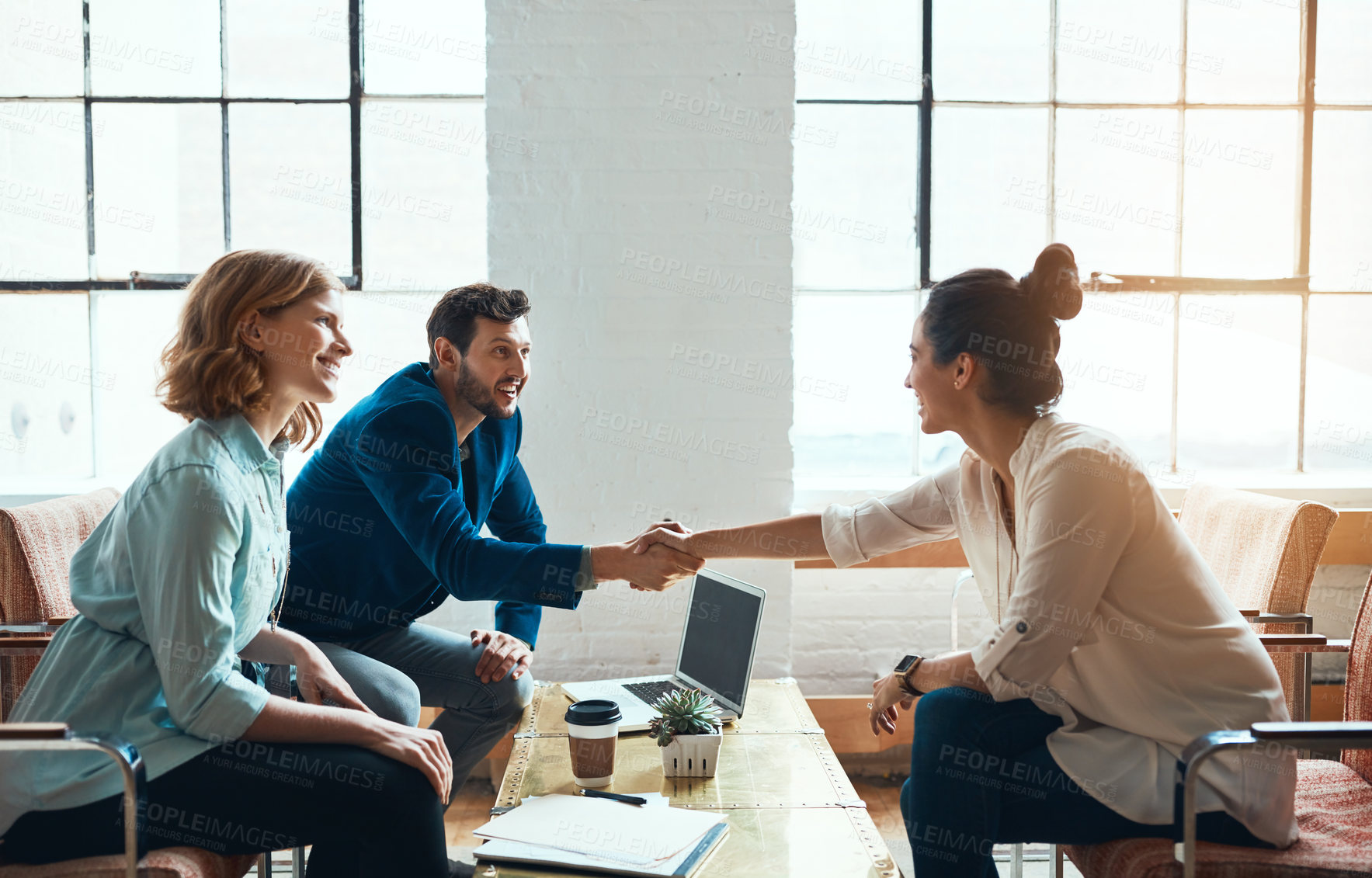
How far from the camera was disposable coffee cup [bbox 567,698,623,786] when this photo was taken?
5.22 feet

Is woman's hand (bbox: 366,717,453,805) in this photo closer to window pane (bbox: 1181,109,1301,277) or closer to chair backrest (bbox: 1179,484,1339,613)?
chair backrest (bbox: 1179,484,1339,613)

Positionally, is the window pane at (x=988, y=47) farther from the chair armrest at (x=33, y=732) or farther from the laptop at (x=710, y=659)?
the chair armrest at (x=33, y=732)

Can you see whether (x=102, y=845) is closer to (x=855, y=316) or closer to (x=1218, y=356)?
(x=855, y=316)

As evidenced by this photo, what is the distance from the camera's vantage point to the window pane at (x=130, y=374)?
10.2 ft

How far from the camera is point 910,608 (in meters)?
3.12

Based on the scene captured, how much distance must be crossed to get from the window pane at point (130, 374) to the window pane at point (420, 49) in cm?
87

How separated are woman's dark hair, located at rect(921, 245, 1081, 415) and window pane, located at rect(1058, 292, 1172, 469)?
1.65m

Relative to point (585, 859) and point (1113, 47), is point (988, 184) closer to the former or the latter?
point (1113, 47)

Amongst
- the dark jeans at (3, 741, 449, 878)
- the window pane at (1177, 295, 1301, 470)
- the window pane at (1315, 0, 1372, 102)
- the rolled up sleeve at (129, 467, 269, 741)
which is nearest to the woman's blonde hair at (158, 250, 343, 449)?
the rolled up sleeve at (129, 467, 269, 741)

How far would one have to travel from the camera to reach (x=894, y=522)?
1960mm

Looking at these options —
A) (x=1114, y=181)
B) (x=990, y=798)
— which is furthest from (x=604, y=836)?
(x=1114, y=181)

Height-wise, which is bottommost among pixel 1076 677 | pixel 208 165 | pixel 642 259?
pixel 1076 677

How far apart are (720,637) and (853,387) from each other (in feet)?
4.50

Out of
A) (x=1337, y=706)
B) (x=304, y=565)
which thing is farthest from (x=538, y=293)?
(x=1337, y=706)
